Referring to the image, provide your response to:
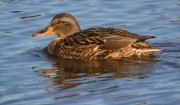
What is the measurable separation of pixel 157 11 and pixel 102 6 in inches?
61.5

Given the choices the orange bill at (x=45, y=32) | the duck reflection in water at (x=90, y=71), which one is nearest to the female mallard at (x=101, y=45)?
the orange bill at (x=45, y=32)

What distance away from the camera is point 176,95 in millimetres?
11023

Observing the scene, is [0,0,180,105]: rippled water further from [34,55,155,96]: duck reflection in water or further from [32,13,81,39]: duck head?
[32,13,81,39]: duck head

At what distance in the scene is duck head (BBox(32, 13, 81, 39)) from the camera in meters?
15.6

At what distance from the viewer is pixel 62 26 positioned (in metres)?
15.7

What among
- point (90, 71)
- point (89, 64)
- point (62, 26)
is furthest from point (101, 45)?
point (62, 26)

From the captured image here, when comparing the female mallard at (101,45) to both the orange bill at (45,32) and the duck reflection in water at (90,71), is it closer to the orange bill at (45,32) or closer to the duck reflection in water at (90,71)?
the orange bill at (45,32)

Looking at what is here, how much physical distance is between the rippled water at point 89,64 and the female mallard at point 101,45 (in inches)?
10.9

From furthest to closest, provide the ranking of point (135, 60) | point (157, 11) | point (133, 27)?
point (157, 11)
point (133, 27)
point (135, 60)

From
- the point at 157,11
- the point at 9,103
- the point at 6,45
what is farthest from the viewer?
the point at 157,11

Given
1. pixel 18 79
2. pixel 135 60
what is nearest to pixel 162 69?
pixel 135 60

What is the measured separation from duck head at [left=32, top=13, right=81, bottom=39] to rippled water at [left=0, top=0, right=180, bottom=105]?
44cm

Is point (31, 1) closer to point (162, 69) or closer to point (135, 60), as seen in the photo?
point (135, 60)

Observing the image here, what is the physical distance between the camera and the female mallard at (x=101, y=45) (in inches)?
564
